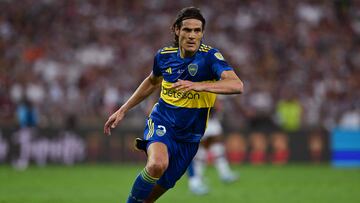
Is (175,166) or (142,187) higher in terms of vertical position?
(175,166)

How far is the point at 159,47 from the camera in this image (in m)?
25.5

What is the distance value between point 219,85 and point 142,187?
1375mm

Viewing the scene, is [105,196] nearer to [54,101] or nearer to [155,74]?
[155,74]

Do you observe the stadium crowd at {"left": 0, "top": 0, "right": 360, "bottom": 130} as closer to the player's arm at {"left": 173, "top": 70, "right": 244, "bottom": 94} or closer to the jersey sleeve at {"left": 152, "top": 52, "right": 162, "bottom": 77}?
the jersey sleeve at {"left": 152, "top": 52, "right": 162, "bottom": 77}

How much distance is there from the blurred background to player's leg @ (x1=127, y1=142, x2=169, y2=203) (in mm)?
12608

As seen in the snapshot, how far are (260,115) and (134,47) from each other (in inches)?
221

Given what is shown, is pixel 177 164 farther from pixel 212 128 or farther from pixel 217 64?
pixel 212 128

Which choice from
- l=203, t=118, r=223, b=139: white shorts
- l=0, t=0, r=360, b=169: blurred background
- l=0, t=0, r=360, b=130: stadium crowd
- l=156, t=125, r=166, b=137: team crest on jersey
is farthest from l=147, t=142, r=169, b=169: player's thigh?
l=0, t=0, r=360, b=130: stadium crowd

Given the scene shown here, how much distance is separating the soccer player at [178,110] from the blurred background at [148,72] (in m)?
12.2

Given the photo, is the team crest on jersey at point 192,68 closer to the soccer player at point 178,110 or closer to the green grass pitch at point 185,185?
the soccer player at point 178,110

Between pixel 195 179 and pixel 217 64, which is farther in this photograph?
pixel 195 179

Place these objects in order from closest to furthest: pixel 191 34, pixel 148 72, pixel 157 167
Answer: pixel 157 167 → pixel 191 34 → pixel 148 72

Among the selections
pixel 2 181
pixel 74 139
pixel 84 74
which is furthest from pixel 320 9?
pixel 2 181

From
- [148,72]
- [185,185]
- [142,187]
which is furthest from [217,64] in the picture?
[148,72]
